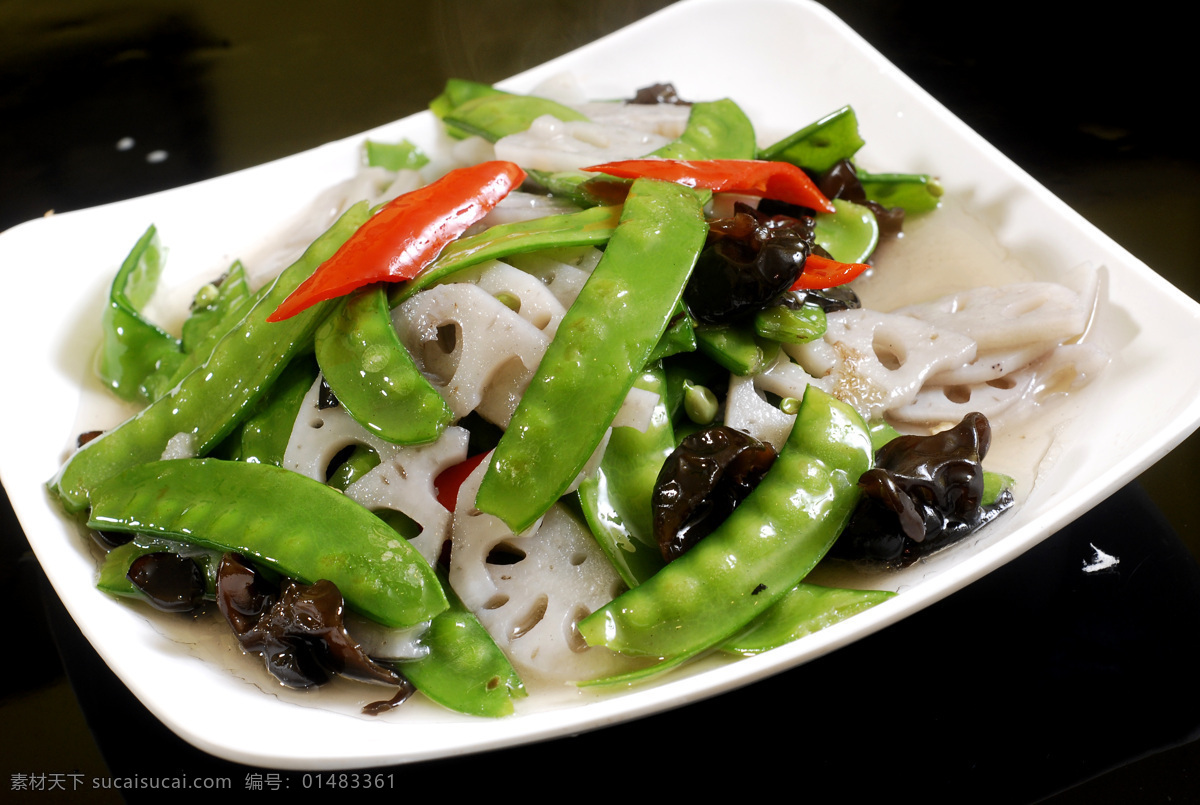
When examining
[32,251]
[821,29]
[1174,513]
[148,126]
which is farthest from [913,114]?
[148,126]

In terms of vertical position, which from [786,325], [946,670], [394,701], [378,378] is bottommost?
[946,670]

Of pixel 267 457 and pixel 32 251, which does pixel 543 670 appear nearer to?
pixel 267 457

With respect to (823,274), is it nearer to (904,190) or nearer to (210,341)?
(904,190)

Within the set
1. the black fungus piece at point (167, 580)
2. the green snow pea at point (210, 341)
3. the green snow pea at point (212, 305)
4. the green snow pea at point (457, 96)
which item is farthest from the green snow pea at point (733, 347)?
the green snow pea at point (457, 96)

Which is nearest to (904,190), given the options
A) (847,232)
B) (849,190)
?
(849,190)

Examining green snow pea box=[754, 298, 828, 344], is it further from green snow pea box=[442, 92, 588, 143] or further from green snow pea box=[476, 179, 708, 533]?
green snow pea box=[442, 92, 588, 143]

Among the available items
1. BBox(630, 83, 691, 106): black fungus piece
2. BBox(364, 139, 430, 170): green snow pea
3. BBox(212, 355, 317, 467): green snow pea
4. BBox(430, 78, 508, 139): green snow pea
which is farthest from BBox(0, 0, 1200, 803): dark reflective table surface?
BBox(364, 139, 430, 170): green snow pea

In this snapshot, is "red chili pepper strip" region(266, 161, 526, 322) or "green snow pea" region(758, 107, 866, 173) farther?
"green snow pea" region(758, 107, 866, 173)
